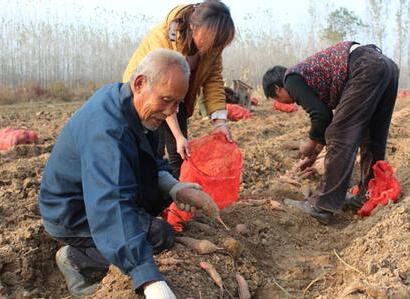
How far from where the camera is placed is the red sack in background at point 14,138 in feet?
22.9

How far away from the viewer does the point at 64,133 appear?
258 centimetres

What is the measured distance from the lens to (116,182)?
2.19 meters

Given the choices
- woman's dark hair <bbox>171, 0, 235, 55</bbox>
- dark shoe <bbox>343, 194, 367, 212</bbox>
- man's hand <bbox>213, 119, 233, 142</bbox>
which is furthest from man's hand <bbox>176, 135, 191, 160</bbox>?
dark shoe <bbox>343, 194, 367, 212</bbox>

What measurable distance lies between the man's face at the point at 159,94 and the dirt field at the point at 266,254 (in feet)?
2.51

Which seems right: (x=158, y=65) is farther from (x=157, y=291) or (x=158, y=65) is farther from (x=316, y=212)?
(x=316, y=212)

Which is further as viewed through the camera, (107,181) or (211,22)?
(211,22)

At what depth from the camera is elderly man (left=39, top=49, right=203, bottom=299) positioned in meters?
2.13

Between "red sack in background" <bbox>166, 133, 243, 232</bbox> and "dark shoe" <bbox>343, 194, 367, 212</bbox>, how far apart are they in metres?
1.02

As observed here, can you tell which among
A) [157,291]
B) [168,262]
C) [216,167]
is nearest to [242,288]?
[168,262]

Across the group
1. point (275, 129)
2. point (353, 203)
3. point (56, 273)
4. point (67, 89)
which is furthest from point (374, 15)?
point (56, 273)

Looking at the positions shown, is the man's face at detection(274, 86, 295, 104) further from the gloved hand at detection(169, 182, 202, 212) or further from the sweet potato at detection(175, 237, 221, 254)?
the sweet potato at detection(175, 237, 221, 254)

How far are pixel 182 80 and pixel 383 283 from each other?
1370 mm

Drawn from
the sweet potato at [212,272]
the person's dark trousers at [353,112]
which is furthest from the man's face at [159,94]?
the person's dark trousers at [353,112]

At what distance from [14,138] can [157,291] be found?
5557 millimetres
